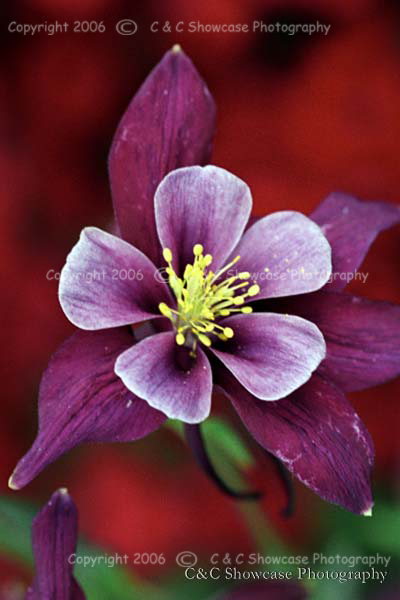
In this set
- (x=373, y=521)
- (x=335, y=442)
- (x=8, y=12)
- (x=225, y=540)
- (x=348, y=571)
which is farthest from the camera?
(x=8, y=12)

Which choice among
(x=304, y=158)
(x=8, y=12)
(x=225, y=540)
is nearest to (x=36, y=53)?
(x=8, y=12)

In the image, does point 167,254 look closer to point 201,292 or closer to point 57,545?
point 201,292

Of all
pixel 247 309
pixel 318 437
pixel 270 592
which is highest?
pixel 247 309

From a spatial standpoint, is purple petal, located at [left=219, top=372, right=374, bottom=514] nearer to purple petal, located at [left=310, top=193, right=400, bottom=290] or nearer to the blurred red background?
purple petal, located at [left=310, top=193, right=400, bottom=290]

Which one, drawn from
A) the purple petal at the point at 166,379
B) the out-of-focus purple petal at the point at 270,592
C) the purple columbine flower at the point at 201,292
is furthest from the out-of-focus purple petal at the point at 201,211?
the out-of-focus purple petal at the point at 270,592

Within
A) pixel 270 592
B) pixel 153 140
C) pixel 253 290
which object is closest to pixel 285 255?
pixel 253 290

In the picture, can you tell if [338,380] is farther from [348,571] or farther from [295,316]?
Answer: [348,571]

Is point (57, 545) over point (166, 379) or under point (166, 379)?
under
